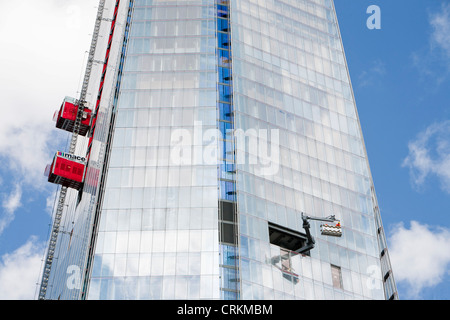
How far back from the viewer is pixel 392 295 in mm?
87500

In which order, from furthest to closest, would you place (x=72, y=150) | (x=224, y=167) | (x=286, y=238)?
1. (x=72, y=150)
2. (x=224, y=167)
3. (x=286, y=238)

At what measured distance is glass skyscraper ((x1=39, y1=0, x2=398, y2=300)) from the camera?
3009 inches

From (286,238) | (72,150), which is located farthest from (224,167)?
(72,150)

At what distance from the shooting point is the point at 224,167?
3305 inches

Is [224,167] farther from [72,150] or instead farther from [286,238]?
[72,150]

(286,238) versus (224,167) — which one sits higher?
(224,167)

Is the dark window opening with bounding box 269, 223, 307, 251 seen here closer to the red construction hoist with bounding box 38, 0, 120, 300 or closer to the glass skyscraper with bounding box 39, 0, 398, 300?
the glass skyscraper with bounding box 39, 0, 398, 300

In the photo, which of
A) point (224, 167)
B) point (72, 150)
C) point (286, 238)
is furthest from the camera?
point (72, 150)

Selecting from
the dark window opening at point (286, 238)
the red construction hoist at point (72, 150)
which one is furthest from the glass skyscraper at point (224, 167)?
→ the red construction hoist at point (72, 150)

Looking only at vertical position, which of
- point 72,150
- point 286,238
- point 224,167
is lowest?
point 286,238

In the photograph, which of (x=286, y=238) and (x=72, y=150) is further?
(x=72, y=150)

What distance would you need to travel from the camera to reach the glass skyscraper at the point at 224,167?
7644 cm

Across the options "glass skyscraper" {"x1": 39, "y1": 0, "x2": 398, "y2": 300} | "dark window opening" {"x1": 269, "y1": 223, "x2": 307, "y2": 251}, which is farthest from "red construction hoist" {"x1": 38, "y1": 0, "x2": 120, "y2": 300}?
"dark window opening" {"x1": 269, "y1": 223, "x2": 307, "y2": 251}
